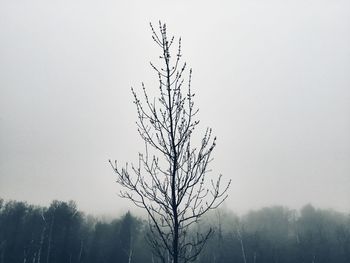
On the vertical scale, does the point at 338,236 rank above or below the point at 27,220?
below

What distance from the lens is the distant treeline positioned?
4466 centimetres

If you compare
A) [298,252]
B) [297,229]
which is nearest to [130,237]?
[298,252]

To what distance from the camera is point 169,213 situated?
5.87m

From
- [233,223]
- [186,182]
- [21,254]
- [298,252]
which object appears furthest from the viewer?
[233,223]

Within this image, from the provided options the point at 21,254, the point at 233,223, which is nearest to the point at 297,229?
the point at 233,223

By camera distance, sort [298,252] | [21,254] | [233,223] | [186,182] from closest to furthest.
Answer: [186,182]
[21,254]
[298,252]
[233,223]

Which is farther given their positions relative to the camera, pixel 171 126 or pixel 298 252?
pixel 298 252

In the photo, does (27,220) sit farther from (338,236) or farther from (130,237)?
(338,236)

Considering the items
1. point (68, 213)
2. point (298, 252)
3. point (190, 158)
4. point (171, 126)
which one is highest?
point (68, 213)

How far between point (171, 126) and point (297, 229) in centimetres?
5938

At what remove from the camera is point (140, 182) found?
609cm

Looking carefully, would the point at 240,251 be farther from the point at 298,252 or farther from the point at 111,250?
the point at 111,250

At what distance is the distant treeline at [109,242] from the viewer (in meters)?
44.7

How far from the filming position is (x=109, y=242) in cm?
4847
